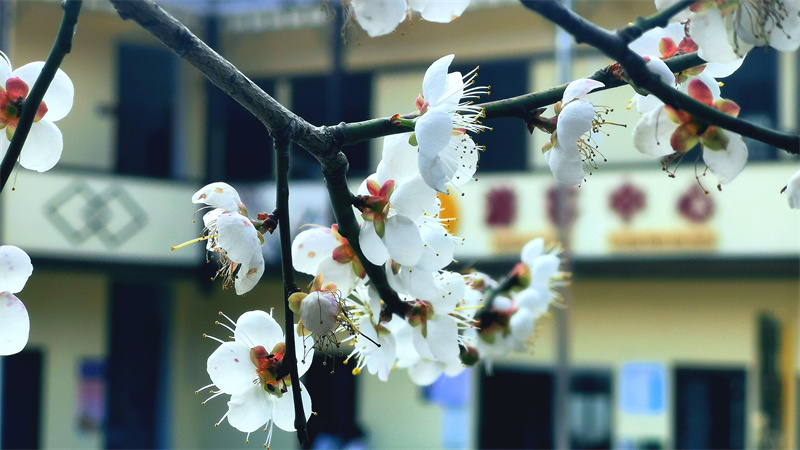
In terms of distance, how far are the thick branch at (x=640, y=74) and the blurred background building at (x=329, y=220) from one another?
5.40 meters

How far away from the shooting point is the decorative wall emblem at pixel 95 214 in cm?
719

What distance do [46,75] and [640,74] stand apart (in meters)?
0.33

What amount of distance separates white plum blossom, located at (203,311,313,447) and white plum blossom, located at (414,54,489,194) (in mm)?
162

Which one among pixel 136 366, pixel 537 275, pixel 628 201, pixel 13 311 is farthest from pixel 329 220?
pixel 13 311

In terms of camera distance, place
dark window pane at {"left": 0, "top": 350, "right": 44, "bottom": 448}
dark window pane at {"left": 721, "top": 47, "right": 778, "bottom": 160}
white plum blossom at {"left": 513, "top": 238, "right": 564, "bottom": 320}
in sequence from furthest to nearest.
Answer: dark window pane at {"left": 0, "top": 350, "right": 44, "bottom": 448}
dark window pane at {"left": 721, "top": 47, "right": 778, "bottom": 160}
white plum blossom at {"left": 513, "top": 238, "right": 564, "bottom": 320}

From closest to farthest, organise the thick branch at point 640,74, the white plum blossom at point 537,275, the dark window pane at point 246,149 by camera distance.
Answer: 1. the thick branch at point 640,74
2. the white plum blossom at point 537,275
3. the dark window pane at point 246,149

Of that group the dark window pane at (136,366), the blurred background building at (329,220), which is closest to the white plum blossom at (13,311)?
the blurred background building at (329,220)

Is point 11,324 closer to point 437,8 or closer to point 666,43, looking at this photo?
point 437,8

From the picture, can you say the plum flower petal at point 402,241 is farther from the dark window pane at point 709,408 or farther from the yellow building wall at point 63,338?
the yellow building wall at point 63,338

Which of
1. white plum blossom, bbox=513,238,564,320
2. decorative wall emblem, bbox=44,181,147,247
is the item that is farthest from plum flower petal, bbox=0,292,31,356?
decorative wall emblem, bbox=44,181,147,247

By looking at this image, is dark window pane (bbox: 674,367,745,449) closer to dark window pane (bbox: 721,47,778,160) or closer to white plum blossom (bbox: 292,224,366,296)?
dark window pane (bbox: 721,47,778,160)

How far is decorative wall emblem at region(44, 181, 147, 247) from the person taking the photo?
23.6ft

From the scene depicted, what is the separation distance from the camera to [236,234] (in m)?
0.57

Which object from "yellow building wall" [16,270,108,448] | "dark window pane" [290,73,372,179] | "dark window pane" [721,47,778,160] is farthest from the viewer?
"dark window pane" [290,73,372,179]
